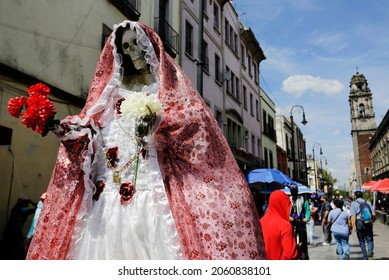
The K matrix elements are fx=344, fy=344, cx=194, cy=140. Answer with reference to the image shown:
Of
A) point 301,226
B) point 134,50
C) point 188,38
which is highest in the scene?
point 188,38

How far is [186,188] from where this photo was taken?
189cm

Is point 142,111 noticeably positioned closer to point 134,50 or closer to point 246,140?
point 134,50

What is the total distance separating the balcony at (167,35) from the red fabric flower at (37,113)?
330 inches

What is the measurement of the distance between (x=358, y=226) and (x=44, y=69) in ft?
21.6

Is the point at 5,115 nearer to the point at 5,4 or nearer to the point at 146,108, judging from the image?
the point at 5,4

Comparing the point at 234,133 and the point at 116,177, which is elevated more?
the point at 234,133

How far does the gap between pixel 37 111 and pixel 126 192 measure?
23.9 inches

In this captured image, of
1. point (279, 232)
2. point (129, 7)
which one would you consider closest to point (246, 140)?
point (129, 7)

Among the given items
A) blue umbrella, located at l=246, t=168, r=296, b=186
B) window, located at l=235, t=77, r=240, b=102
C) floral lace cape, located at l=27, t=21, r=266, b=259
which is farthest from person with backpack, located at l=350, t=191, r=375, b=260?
window, located at l=235, t=77, r=240, b=102

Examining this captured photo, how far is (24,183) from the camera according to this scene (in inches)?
213

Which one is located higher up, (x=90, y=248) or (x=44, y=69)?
(x=44, y=69)

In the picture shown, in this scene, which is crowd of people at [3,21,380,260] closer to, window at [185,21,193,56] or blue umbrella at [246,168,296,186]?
blue umbrella at [246,168,296,186]

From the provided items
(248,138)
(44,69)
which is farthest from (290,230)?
(248,138)

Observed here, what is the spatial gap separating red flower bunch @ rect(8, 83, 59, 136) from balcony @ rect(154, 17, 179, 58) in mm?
8301
